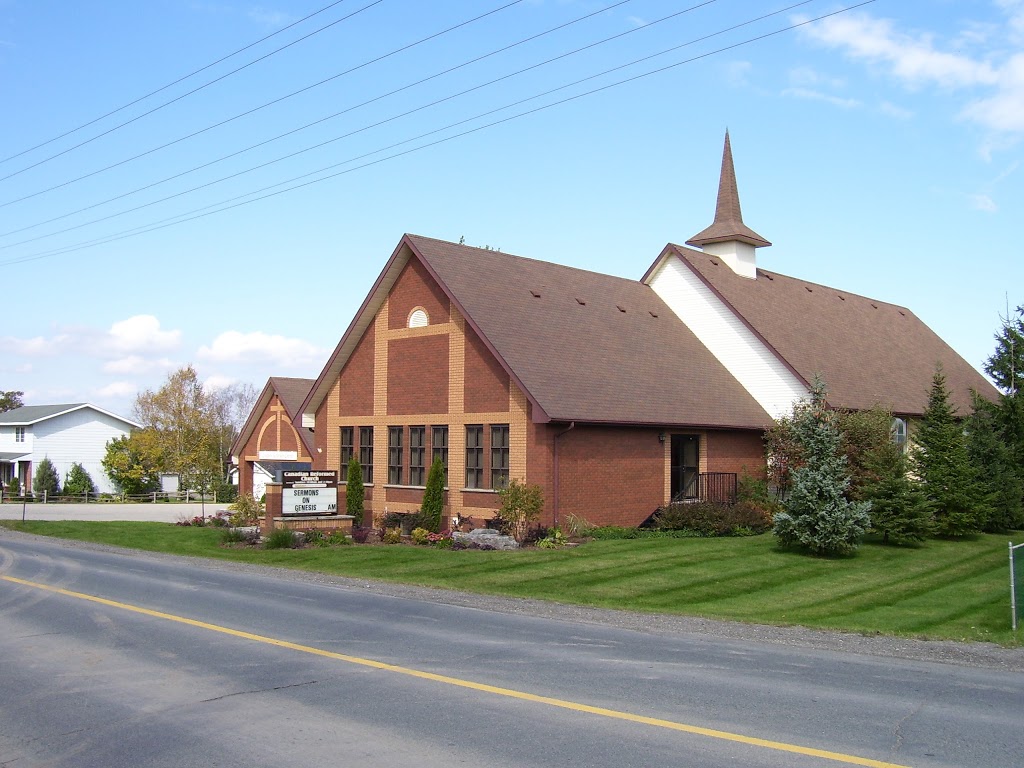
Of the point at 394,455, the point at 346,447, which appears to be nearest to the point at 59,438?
the point at 346,447

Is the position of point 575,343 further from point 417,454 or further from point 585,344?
point 417,454

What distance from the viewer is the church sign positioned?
27.8 meters

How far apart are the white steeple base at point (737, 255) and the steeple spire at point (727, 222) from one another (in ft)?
0.53

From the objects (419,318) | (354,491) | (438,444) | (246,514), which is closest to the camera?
(438,444)

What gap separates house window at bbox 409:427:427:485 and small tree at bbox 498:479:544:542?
4.92m

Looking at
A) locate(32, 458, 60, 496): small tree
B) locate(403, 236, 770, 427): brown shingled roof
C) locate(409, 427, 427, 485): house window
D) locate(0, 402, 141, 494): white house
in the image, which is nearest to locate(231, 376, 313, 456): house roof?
locate(409, 427, 427, 485): house window

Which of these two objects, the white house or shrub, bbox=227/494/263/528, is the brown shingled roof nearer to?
shrub, bbox=227/494/263/528

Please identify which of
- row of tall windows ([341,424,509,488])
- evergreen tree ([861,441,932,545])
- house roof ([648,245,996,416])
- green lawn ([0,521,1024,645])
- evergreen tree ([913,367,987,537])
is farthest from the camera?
house roof ([648,245,996,416])

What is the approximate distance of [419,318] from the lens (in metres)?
29.5

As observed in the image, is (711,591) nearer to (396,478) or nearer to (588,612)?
(588,612)

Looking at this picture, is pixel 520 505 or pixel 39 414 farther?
pixel 39 414

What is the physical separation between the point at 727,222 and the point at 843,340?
20.9 feet

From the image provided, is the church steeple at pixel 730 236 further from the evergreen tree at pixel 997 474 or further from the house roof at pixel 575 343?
the evergreen tree at pixel 997 474

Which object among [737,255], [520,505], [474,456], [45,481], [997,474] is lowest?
[45,481]
